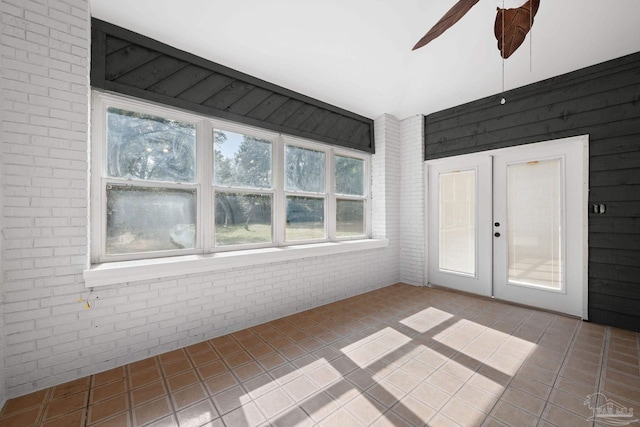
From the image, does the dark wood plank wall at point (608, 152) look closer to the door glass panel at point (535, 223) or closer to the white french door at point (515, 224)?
the white french door at point (515, 224)

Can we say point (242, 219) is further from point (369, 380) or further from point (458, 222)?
point (458, 222)

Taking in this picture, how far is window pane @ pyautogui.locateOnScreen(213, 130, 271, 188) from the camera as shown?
3.06 meters

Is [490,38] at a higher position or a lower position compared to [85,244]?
higher

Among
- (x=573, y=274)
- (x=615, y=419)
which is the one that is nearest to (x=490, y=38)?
(x=573, y=274)

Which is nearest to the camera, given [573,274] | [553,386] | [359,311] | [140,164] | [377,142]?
[553,386]

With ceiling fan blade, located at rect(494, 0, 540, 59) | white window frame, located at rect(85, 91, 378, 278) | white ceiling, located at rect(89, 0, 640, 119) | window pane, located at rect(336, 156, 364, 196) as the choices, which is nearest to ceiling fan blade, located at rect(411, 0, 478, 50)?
ceiling fan blade, located at rect(494, 0, 540, 59)

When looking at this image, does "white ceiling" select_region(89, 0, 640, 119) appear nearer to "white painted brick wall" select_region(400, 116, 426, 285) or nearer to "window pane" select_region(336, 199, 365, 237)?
"white painted brick wall" select_region(400, 116, 426, 285)

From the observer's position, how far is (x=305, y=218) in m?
3.88

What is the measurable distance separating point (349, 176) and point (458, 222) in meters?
1.94

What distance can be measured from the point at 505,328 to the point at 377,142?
3.27 m

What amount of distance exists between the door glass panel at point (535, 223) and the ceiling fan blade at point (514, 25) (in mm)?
1826

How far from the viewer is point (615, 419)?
164 centimetres

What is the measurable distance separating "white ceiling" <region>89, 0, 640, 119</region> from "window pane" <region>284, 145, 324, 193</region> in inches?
32.4

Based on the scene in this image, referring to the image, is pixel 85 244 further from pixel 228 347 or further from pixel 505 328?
pixel 505 328
